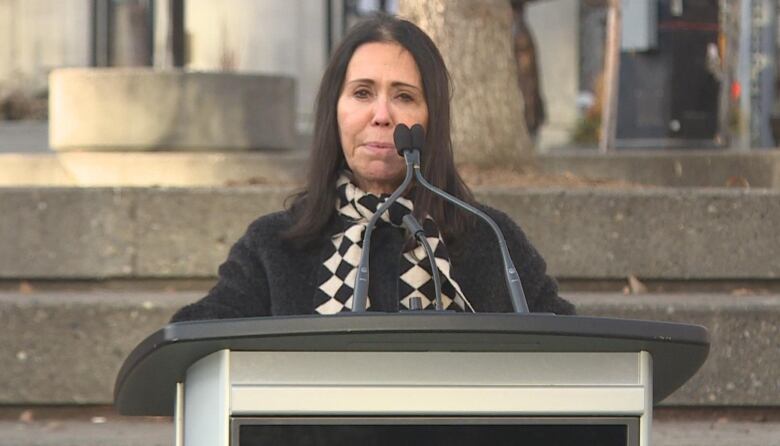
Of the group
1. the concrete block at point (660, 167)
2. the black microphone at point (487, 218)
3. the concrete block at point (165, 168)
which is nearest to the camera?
the black microphone at point (487, 218)

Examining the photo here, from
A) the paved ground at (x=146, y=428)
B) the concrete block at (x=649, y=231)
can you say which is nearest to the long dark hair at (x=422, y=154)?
the paved ground at (x=146, y=428)

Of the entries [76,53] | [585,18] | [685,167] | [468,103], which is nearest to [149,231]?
[468,103]

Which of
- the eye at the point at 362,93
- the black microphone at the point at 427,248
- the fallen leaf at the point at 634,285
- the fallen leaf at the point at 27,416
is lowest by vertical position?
the black microphone at the point at 427,248

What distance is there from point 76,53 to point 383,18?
64.3 feet

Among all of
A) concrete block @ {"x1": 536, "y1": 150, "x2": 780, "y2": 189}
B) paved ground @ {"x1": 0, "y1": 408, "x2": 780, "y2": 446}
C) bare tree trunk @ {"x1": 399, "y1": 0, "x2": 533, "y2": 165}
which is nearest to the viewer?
paved ground @ {"x1": 0, "y1": 408, "x2": 780, "y2": 446}

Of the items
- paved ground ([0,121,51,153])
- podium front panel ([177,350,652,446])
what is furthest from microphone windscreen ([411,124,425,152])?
paved ground ([0,121,51,153])

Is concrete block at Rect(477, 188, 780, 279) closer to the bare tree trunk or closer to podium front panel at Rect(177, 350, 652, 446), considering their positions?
the bare tree trunk

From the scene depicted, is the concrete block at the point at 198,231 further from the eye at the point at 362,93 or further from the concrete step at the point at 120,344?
the eye at the point at 362,93

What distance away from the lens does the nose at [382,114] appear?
11.0ft

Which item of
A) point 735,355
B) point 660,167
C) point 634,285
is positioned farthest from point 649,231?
point 660,167

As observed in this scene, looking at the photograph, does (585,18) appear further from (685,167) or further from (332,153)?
(332,153)

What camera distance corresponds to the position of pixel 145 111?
8.71 m

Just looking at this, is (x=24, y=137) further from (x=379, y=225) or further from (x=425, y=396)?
(x=425, y=396)

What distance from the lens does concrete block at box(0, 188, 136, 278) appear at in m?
6.14
